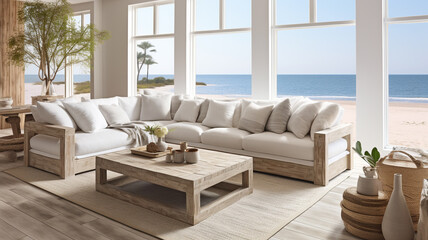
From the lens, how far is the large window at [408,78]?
8.88 m

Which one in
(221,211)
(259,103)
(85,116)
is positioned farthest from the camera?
(259,103)

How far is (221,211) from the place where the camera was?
2.95 metres

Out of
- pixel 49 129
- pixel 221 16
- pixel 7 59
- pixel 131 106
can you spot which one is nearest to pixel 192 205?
pixel 49 129

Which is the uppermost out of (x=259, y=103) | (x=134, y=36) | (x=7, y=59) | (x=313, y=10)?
(x=134, y=36)

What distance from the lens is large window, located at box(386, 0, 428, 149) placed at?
8.88 m

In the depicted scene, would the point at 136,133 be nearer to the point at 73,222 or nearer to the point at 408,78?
the point at 73,222

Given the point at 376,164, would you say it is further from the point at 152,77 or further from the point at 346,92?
the point at 346,92

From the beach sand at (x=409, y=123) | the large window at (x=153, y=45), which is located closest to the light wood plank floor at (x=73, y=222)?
the large window at (x=153, y=45)

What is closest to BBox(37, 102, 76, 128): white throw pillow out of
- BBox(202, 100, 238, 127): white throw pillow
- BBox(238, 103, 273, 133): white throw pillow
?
BBox(202, 100, 238, 127): white throw pillow

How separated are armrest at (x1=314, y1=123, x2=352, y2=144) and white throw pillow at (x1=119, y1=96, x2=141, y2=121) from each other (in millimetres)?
3128

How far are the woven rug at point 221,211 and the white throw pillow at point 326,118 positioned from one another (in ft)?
→ 2.04

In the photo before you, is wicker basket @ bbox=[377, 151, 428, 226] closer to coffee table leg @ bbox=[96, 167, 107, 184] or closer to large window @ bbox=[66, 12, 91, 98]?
coffee table leg @ bbox=[96, 167, 107, 184]

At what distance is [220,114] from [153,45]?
3973mm

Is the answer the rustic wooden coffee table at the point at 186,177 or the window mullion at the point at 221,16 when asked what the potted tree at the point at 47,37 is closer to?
the window mullion at the point at 221,16
